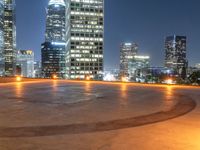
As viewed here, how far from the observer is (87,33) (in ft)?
506

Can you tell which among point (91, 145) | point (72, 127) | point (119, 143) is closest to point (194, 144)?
point (119, 143)

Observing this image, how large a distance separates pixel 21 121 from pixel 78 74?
14518cm

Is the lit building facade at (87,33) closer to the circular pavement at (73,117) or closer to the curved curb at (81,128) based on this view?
the circular pavement at (73,117)

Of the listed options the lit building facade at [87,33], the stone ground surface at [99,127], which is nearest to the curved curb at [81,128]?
the stone ground surface at [99,127]

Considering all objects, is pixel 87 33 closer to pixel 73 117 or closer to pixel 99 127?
pixel 73 117

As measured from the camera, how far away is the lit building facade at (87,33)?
15438cm

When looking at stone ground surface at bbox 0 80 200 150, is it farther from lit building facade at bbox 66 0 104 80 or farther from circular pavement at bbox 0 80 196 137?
lit building facade at bbox 66 0 104 80

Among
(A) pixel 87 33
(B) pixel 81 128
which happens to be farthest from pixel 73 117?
(A) pixel 87 33

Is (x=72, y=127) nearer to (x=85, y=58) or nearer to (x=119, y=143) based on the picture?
(x=119, y=143)

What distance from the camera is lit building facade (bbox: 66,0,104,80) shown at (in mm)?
154375

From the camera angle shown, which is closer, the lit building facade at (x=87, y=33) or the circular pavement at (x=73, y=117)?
the circular pavement at (x=73, y=117)

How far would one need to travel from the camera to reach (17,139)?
22.5 feet

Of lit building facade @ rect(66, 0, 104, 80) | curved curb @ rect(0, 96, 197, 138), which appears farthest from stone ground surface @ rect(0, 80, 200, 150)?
lit building facade @ rect(66, 0, 104, 80)

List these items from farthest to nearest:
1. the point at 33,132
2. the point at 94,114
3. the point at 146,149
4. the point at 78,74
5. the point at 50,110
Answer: the point at 78,74
the point at 50,110
the point at 94,114
the point at 33,132
the point at 146,149
